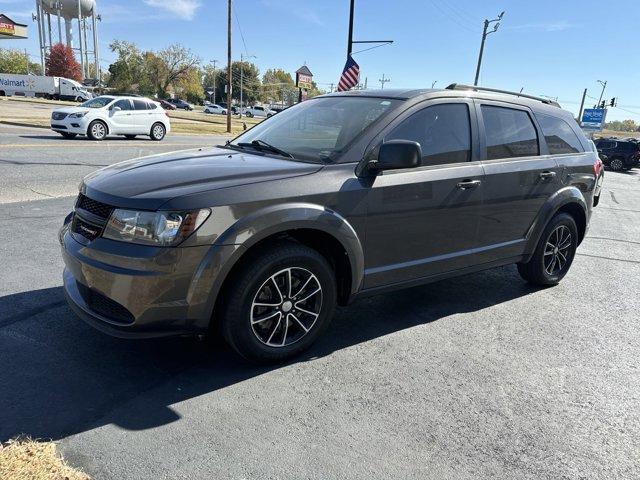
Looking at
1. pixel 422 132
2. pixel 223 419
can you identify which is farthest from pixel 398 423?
pixel 422 132

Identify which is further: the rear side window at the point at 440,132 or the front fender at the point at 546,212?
the front fender at the point at 546,212

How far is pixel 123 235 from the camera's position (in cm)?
287

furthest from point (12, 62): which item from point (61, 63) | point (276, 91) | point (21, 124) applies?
point (21, 124)

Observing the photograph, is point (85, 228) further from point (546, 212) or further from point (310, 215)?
point (546, 212)

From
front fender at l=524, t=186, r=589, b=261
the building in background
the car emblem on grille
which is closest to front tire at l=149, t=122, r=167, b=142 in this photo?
front fender at l=524, t=186, r=589, b=261

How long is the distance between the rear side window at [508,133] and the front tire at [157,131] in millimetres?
17615

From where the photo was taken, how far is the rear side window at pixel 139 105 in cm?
1934

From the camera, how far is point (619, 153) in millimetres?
27656

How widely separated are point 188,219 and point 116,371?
3.64 feet

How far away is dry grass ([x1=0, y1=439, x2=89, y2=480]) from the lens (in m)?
2.20

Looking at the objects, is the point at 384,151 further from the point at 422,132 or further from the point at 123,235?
the point at 123,235

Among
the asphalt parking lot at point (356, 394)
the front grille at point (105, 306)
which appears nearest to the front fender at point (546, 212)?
the asphalt parking lot at point (356, 394)

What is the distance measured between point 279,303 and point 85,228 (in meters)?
1.27

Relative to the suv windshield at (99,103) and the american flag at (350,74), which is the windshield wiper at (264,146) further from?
the suv windshield at (99,103)
